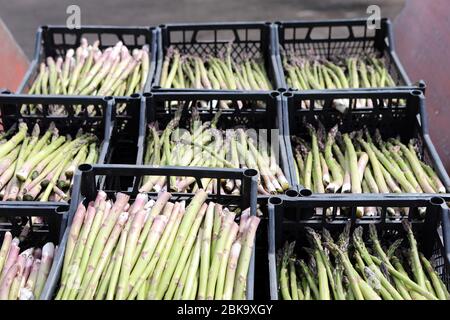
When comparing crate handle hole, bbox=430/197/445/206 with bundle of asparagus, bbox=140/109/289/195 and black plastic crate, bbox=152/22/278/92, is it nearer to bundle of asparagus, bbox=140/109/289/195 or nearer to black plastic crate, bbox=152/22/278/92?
bundle of asparagus, bbox=140/109/289/195

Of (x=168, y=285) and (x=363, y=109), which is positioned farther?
(x=363, y=109)

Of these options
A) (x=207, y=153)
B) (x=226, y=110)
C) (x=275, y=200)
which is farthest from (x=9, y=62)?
(x=275, y=200)

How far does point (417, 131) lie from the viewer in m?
4.16

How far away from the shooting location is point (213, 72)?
193 inches

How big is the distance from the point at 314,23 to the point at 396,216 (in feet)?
7.10

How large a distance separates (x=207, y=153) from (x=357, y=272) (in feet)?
4.06

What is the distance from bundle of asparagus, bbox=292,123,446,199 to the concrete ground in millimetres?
4626

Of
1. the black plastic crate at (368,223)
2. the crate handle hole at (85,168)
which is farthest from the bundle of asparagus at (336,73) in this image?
the crate handle hole at (85,168)

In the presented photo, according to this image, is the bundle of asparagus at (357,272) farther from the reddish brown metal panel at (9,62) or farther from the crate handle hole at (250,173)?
the reddish brown metal panel at (9,62)

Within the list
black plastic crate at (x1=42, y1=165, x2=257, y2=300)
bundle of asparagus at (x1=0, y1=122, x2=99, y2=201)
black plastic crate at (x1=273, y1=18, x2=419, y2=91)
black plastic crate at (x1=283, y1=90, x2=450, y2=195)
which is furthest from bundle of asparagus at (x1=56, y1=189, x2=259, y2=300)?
black plastic crate at (x1=273, y1=18, x2=419, y2=91)

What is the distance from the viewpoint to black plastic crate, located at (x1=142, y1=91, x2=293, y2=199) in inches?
165

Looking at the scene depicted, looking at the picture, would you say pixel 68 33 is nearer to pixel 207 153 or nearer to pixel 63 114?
pixel 63 114
